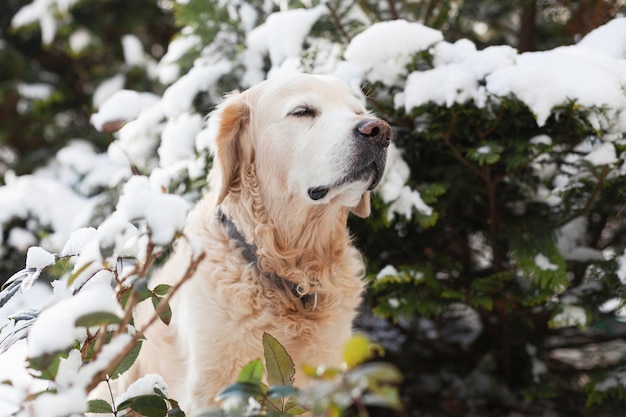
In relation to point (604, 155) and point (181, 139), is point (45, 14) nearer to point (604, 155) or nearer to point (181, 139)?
point (181, 139)

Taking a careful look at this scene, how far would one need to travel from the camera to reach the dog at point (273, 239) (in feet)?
6.63

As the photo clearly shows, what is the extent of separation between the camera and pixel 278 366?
4.30 ft

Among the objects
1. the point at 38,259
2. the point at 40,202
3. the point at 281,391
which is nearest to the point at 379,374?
A: the point at 281,391

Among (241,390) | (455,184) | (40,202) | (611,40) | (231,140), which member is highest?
(241,390)

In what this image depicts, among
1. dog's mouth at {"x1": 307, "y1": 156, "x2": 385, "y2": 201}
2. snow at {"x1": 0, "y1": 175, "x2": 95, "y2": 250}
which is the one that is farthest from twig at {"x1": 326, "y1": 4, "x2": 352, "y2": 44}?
snow at {"x1": 0, "y1": 175, "x2": 95, "y2": 250}

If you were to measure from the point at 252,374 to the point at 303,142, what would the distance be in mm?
1192

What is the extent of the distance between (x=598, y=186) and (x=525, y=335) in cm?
114

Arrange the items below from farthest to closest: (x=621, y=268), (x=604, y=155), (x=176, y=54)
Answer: (x=176, y=54)
(x=621, y=268)
(x=604, y=155)

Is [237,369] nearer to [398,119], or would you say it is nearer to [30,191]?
[398,119]

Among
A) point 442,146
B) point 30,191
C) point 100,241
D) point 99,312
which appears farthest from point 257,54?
point 30,191

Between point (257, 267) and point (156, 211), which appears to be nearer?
point (156, 211)

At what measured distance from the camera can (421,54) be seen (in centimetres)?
234

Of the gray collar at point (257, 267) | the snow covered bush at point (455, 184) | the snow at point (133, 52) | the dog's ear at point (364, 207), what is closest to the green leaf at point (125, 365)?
the snow covered bush at point (455, 184)

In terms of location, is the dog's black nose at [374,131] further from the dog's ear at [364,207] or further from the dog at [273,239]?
the dog's ear at [364,207]
